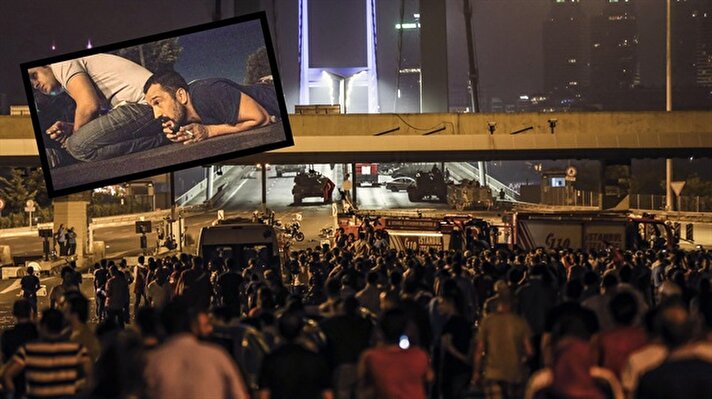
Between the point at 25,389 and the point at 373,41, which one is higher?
the point at 373,41

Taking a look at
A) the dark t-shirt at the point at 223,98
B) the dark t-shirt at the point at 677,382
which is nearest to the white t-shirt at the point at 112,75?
the dark t-shirt at the point at 223,98

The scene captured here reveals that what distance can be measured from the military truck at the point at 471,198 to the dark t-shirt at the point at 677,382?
77341 mm

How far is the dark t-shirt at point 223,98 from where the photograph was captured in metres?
20.6

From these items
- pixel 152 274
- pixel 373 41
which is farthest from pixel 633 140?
pixel 373 41

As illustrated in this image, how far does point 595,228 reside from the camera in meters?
36.3

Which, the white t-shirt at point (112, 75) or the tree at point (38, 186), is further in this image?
the tree at point (38, 186)

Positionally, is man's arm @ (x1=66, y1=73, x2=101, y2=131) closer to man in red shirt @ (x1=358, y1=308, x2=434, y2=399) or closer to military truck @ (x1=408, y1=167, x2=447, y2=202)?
man in red shirt @ (x1=358, y1=308, x2=434, y2=399)

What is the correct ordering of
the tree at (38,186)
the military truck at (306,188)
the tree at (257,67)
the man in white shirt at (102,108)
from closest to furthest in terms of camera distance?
the man in white shirt at (102,108) → the tree at (257,67) → the military truck at (306,188) → the tree at (38,186)

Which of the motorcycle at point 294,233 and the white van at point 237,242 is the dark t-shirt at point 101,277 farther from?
the motorcycle at point 294,233

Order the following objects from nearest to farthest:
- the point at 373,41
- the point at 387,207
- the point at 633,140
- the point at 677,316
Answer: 1. the point at 677,316
2. the point at 633,140
3. the point at 387,207
4. the point at 373,41

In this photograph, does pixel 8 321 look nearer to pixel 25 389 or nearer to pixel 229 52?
pixel 229 52

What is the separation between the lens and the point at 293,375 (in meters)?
8.05

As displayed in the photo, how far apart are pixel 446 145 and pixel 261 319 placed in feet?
134

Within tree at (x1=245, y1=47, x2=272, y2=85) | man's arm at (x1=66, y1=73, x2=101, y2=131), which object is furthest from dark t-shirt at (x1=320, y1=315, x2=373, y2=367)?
man's arm at (x1=66, y1=73, x2=101, y2=131)
